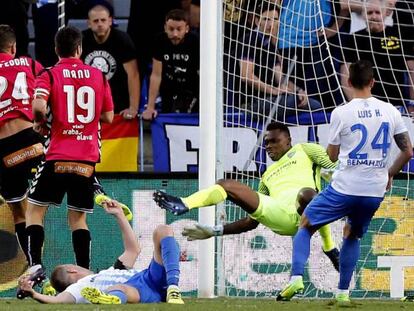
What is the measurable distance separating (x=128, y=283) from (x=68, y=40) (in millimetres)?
2766

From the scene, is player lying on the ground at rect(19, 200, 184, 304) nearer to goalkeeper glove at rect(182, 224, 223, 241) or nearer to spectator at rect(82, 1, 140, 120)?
goalkeeper glove at rect(182, 224, 223, 241)

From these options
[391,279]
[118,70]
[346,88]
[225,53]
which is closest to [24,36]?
[118,70]

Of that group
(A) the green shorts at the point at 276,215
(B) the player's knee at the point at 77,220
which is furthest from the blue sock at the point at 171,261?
(B) the player's knee at the point at 77,220

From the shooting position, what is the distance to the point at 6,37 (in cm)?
1211

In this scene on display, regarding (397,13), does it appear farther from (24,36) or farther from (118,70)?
(24,36)

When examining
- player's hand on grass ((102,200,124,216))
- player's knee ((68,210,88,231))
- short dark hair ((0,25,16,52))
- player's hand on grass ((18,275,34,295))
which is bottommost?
player's hand on grass ((18,275,34,295))

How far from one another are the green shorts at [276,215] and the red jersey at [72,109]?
61.2 inches

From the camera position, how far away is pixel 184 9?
15109 millimetres

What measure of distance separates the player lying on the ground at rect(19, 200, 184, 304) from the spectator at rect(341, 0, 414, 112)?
15.6 feet

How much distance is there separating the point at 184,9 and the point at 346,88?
2.64 meters

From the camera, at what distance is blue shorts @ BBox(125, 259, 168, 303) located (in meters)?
9.34

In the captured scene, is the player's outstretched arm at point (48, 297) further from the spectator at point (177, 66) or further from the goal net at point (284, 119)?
the spectator at point (177, 66)

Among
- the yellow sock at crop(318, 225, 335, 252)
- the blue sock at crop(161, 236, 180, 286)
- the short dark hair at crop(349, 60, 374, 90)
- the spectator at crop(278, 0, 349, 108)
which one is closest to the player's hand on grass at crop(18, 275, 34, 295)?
the blue sock at crop(161, 236, 180, 286)

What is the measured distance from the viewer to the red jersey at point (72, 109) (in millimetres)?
11203
